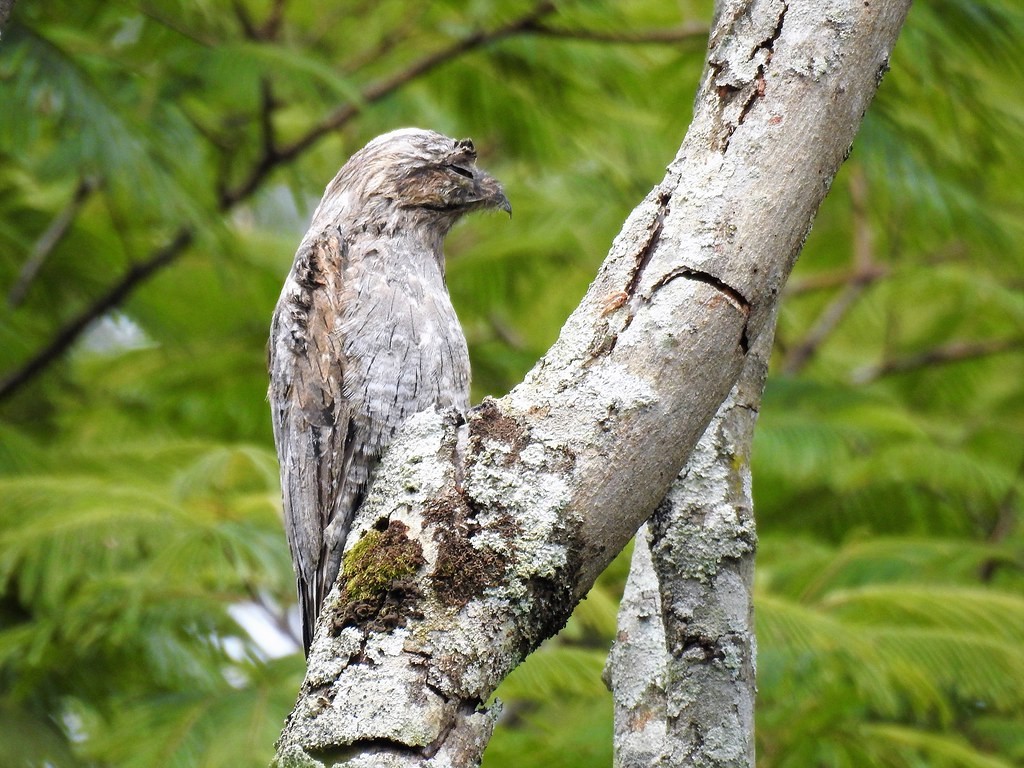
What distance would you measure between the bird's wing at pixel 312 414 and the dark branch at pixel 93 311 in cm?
225

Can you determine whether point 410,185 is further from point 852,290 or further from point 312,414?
point 852,290

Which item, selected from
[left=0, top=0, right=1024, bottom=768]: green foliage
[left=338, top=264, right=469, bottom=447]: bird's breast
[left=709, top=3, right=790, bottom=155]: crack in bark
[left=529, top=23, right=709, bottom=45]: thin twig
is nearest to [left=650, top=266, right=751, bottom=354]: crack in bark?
[left=709, top=3, right=790, bottom=155]: crack in bark

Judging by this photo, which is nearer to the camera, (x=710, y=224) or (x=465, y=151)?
(x=710, y=224)

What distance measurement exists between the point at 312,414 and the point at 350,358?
21 cm

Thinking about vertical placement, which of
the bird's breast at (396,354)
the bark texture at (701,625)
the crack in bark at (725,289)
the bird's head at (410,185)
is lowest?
the bark texture at (701,625)

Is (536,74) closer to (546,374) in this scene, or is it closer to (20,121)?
(20,121)

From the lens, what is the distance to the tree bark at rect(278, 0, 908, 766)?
72.2 inches

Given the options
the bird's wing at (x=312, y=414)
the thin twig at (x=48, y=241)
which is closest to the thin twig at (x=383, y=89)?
the thin twig at (x=48, y=241)

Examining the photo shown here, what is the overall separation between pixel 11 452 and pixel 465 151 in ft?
8.81

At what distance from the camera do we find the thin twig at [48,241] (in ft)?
18.7

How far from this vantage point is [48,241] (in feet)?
19.1

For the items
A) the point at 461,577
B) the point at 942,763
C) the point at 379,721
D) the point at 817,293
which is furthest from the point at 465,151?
the point at 817,293

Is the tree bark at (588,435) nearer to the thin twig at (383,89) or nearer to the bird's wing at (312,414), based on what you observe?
the bird's wing at (312,414)

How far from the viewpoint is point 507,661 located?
6.33 ft
